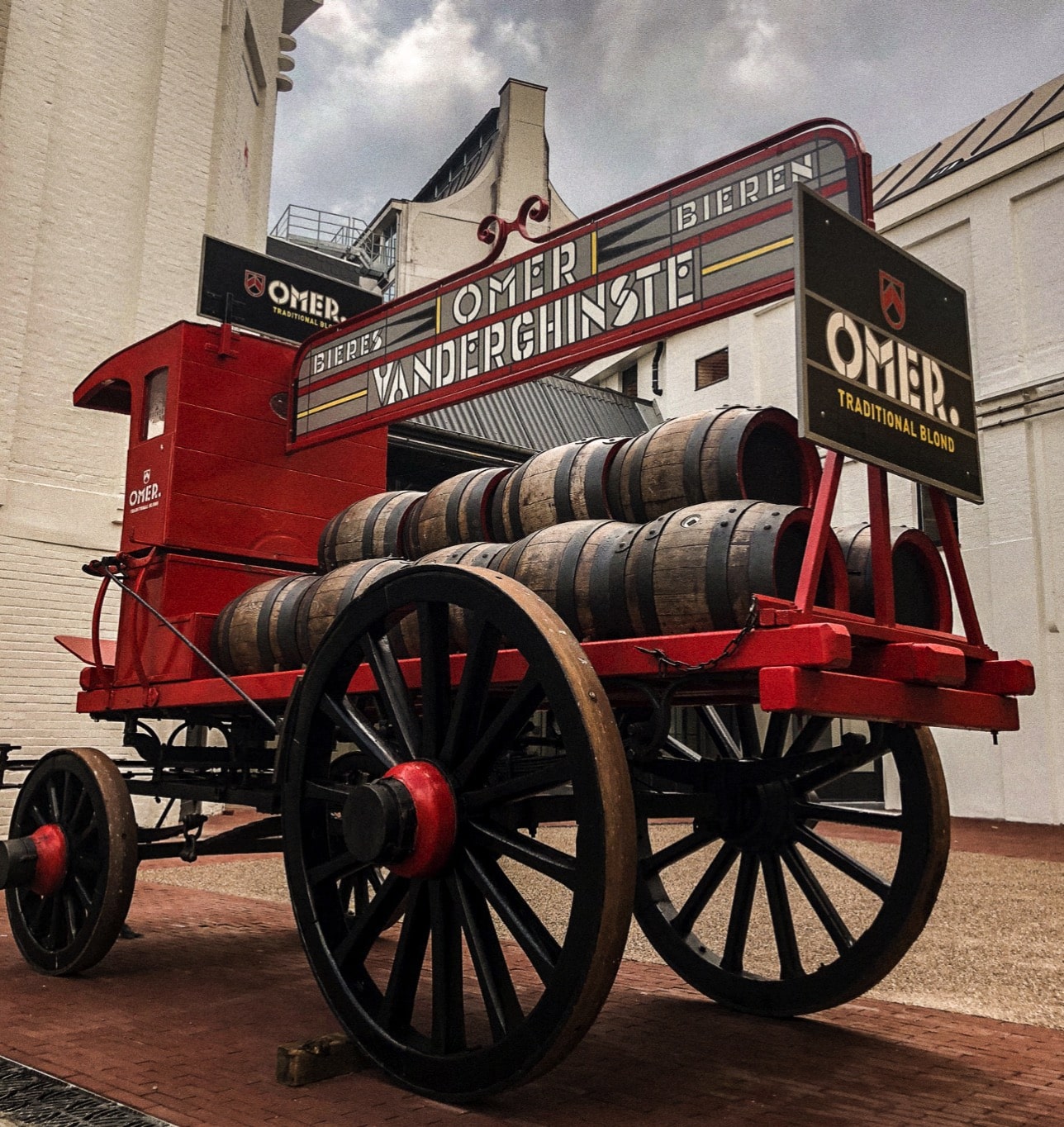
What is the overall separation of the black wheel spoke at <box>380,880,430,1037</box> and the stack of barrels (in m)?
0.89

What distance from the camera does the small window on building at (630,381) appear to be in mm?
20516

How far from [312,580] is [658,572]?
1748 millimetres

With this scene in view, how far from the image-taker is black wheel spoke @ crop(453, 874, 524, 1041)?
268 centimetres

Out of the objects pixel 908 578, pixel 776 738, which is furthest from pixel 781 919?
pixel 908 578

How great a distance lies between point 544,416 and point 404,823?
48.2 feet

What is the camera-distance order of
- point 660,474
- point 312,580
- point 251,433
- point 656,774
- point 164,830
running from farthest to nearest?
point 251,433, point 164,830, point 312,580, point 656,774, point 660,474

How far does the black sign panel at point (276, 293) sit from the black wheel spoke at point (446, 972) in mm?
4874

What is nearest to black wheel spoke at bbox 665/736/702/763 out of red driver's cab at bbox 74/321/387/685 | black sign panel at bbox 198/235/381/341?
red driver's cab at bbox 74/321/387/685

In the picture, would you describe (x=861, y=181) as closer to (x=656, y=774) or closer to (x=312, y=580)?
(x=656, y=774)

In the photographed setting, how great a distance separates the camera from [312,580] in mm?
4195

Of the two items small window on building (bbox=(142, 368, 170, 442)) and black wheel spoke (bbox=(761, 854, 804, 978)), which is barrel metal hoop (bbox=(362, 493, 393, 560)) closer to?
small window on building (bbox=(142, 368, 170, 442))

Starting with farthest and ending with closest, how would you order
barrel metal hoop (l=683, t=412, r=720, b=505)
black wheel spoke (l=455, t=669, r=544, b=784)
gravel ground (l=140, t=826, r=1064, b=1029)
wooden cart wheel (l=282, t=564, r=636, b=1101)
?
gravel ground (l=140, t=826, r=1064, b=1029)
barrel metal hoop (l=683, t=412, r=720, b=505)
black wheel spoke (l=455, t=669, r=544, b=784)
wooden cart wheel (l=282, t=564, r=636, b=1101)

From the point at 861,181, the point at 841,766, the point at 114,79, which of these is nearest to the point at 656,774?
the point at 841,766

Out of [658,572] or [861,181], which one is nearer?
[658,572]
